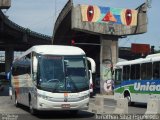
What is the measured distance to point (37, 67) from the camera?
20.5 metres

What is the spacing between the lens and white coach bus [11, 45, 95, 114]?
1989 centimetres

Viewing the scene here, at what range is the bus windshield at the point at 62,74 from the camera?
65.6 ft

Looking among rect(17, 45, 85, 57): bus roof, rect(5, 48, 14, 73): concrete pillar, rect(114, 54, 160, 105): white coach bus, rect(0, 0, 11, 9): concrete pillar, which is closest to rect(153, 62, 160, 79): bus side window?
rect(114, 54, 160, 105): white coach bus

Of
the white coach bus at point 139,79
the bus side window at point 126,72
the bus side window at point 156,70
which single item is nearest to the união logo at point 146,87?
the white coach bus at point 139,79

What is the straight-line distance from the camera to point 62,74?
2023 cm

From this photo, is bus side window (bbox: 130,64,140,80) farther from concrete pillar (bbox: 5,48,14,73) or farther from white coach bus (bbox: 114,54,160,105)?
concrete pillar (bbox: 5,48,14,73)

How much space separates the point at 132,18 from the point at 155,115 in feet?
138

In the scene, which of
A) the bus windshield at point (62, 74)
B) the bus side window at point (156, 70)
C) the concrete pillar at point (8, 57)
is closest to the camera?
the bus windshield at point (62, 74)

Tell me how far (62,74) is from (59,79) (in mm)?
260

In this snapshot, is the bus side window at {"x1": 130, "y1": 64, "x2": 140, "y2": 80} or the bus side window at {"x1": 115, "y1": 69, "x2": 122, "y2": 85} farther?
the bus side window at {"x1": 115, "y1": 69, "x2": 122, "y2": 85}

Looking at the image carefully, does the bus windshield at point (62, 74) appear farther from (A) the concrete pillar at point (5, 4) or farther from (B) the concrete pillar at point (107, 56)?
(B) the concrete pillar at point (107, 56)

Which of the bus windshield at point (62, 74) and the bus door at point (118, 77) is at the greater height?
the bus windshield at point (62, 74)

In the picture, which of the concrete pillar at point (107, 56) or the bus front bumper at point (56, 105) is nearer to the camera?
the bus front bumper at point (56, 105)

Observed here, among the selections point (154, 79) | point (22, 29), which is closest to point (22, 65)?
point (154, 79)
